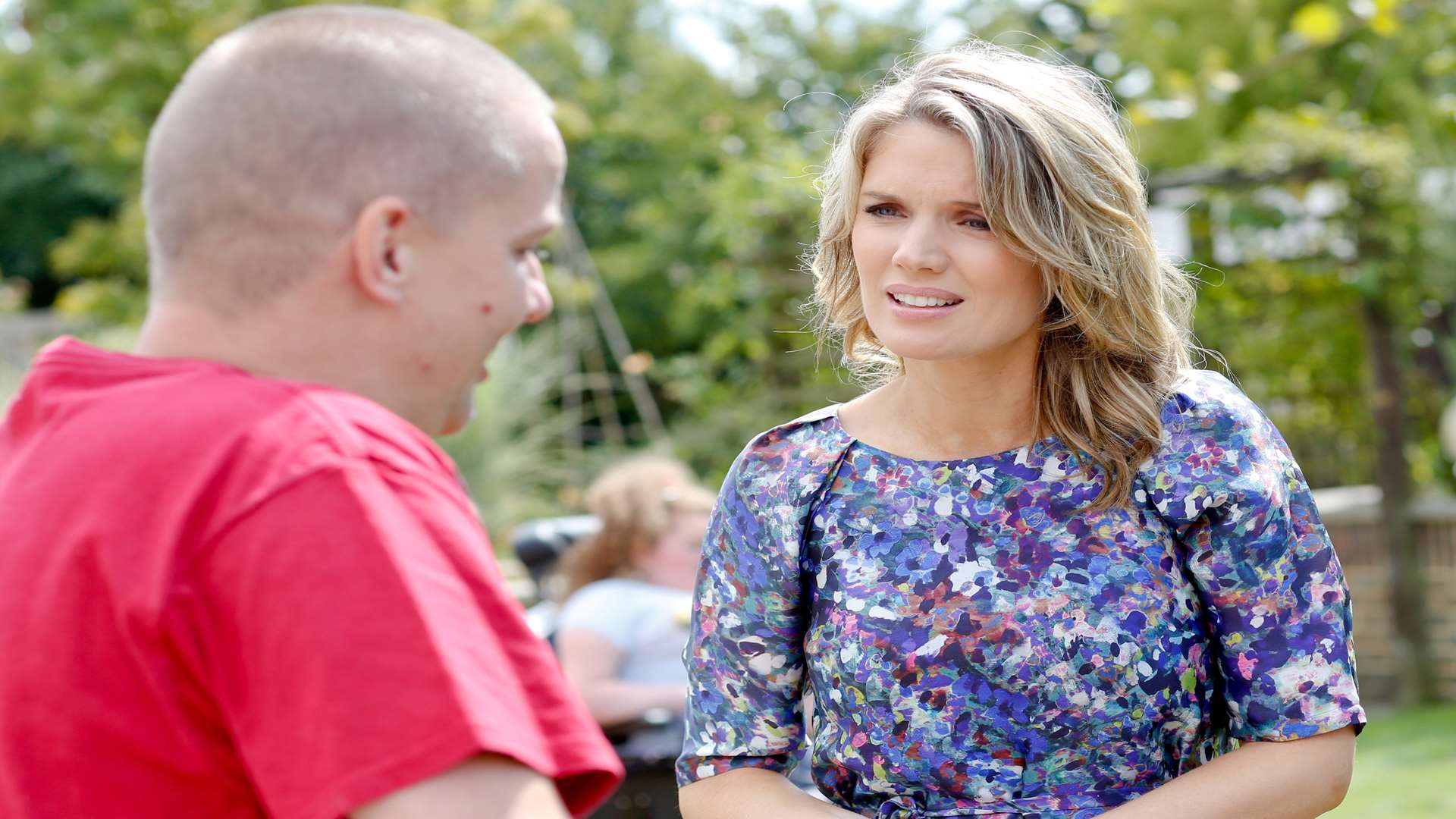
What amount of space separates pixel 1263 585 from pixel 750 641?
615 mm

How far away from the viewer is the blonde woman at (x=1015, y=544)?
5.56 ft

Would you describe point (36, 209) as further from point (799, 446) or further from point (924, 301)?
point (924, 301)

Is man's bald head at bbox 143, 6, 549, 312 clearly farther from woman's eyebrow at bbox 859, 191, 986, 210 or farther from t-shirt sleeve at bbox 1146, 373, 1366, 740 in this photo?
t-shirt sleeve at bbox 1146, 373, 1366, 740

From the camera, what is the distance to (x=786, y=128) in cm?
1092

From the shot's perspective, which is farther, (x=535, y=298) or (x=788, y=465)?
(x=788, y=465)

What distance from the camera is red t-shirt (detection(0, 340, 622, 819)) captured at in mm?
853

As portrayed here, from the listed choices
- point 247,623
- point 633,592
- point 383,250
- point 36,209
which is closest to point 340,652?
point 247,623

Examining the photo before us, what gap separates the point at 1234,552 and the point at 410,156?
111cm

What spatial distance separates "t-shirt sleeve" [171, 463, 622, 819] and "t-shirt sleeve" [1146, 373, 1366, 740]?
1062 mm

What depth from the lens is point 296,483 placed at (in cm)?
88

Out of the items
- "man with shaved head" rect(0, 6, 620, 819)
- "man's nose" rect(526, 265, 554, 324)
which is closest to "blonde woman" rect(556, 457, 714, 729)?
"man's nose" rect(526, 265, 554, 324)

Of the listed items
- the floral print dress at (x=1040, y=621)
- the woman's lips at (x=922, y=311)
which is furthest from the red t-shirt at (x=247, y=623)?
the woman's lips at (x=922, y=311)

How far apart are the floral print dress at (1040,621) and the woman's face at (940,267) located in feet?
0.52

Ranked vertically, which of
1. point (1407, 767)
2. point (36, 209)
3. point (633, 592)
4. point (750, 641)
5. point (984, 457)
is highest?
point (984, 457)
